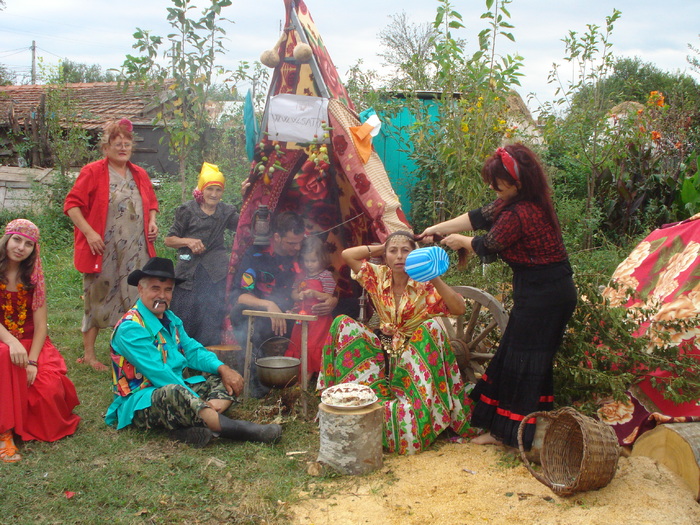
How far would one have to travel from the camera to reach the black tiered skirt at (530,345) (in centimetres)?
331

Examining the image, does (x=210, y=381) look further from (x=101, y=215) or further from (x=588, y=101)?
(x=588, y=101)

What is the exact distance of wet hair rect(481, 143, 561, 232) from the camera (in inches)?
127

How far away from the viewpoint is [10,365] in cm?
353

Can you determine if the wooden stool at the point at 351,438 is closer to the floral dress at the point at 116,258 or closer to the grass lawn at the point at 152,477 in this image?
the grass lawn at the point at 152,477

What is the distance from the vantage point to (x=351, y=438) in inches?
128

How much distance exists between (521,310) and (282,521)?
167 centimetres

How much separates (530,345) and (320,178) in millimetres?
2472

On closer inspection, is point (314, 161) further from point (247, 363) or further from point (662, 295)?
point (662, 295)

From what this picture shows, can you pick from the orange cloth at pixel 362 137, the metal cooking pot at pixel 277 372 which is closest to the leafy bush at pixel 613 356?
the metal cooking pot at pixel 277 372

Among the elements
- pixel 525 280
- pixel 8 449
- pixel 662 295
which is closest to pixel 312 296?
pixel 525 280

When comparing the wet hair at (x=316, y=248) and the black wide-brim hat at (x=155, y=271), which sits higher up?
the wet hair at (x=316, y=248)

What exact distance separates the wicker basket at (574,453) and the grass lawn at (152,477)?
1.22 meters

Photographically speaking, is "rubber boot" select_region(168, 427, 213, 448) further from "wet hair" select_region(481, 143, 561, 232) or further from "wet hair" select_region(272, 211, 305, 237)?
"wet hair" select_region(481, 143, 561, 232)

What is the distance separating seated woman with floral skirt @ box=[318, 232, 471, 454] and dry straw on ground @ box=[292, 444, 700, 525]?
30 centimetres
